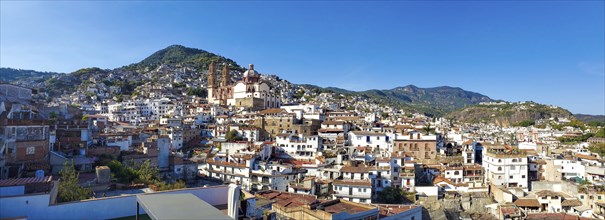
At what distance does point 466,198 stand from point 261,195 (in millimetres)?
18088

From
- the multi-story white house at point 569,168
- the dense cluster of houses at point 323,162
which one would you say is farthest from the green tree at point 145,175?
the multi-story white house at point 569,168

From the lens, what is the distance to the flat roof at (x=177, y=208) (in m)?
5.50

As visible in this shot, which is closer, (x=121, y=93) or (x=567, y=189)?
(x=567, y=189)

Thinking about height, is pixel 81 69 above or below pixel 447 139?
above

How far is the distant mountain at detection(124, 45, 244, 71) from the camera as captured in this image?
11544 cm

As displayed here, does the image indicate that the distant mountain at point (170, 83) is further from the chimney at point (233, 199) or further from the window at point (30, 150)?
the chimney at point (233, 199)

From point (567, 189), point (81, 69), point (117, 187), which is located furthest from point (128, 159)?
point (81, 69)

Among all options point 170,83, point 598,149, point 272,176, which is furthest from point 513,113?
point 272,176

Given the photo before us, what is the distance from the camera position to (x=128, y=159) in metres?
25.1

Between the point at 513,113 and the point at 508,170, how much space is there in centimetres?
7529

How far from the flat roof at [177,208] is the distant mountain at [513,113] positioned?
99.3 m

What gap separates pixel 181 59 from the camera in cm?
13162

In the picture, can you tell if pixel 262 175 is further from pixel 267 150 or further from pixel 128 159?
pixel 128 159

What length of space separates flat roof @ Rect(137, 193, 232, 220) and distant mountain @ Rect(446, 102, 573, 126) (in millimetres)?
99325
